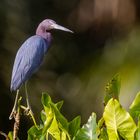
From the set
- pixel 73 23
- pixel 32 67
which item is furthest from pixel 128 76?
pixel 32 67

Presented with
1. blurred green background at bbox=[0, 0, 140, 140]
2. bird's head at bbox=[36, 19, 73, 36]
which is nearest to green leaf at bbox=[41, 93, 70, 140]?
bird's head at bbox=[36, 19, 73, 36]

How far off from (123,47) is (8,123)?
1.42 m

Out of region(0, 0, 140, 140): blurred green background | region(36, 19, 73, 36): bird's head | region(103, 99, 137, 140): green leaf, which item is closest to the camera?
region(103, 99, 137, 140): green leaf

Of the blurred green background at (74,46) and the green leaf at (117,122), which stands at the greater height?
the green leaf at (117,122)

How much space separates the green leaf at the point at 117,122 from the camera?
4.30 ft

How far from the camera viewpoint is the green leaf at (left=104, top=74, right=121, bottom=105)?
1.38 m

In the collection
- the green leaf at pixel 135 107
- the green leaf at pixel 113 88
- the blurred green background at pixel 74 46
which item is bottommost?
the blurred green background at pixel 74 46

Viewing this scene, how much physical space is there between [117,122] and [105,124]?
60 mm

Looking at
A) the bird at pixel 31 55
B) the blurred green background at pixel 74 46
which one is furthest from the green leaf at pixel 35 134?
the blurred green background at pixel 74 46

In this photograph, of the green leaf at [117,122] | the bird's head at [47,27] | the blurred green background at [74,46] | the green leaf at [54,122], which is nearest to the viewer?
the green leaf at [117,122]

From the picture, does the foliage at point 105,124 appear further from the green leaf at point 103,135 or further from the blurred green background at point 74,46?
the blurred green background at point 74,46

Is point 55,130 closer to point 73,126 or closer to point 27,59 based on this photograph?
point 73,126

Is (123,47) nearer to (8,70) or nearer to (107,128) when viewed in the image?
(8,70)

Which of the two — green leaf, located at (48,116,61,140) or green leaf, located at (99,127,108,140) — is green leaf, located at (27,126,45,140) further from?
green leaf, located at (99,127,108,140)
